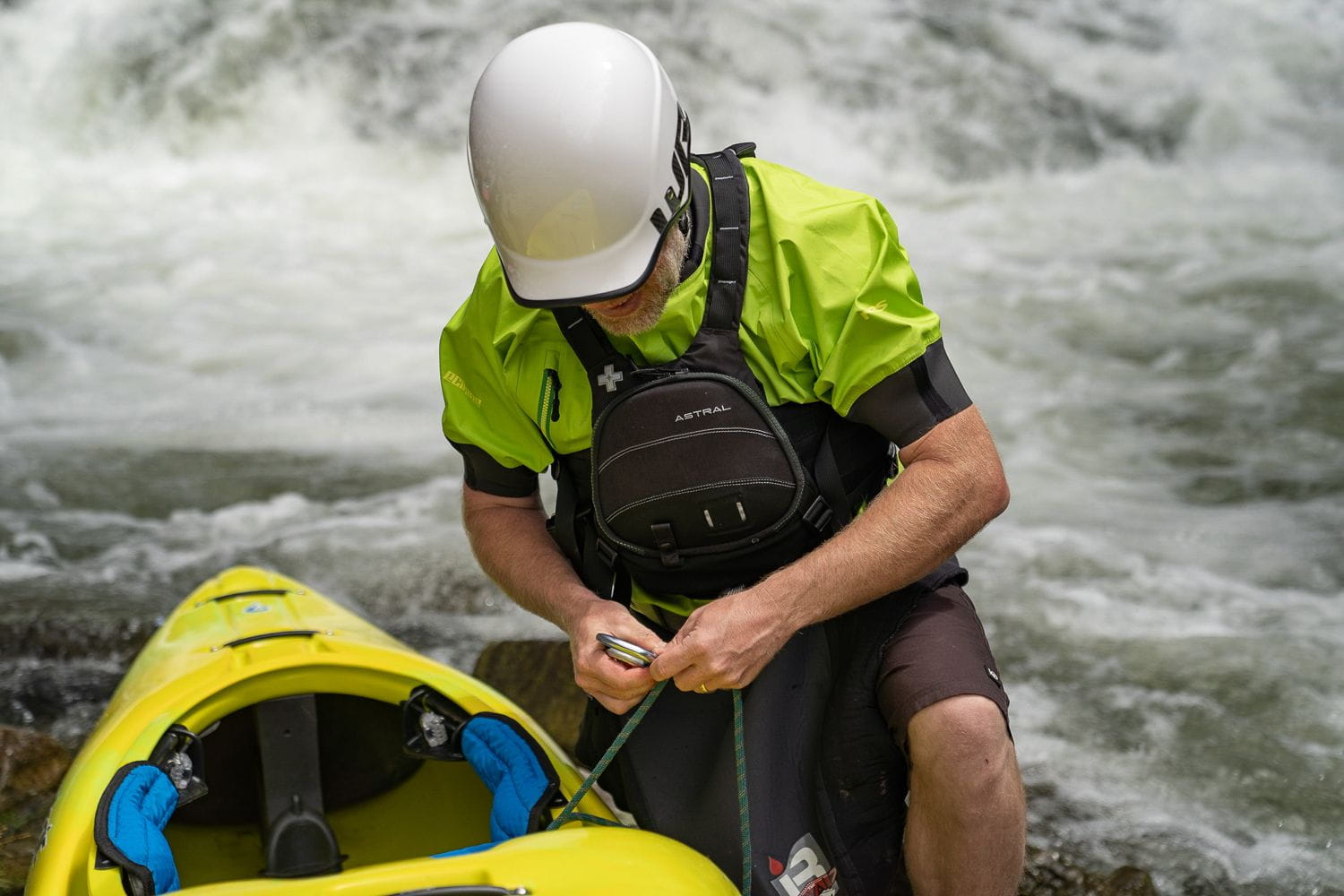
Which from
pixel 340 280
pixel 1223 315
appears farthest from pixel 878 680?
pixel 340 280

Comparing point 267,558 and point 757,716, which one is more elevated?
point 757,716

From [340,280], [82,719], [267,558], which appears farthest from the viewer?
[340,280]

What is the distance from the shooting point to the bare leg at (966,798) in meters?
2.11

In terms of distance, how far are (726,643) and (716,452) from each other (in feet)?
0.99

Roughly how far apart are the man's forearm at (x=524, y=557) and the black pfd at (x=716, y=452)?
0.48 feet

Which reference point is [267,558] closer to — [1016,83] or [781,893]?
[781,893]

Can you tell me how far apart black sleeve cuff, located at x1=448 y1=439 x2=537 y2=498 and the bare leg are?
2.71 ft

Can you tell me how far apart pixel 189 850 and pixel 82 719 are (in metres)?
1.14

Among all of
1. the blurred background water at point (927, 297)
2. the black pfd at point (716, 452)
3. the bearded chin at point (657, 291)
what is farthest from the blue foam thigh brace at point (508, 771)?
the blurred background water at point (927, 297)

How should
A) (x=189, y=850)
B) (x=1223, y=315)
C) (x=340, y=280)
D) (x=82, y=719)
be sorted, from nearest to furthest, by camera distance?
(x=189, y=850) → (x=82, y=719) → (x=1223, y=315) → (x=340, y=280)

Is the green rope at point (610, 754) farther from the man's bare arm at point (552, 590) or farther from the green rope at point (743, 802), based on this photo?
the green rope at point (743, 802)

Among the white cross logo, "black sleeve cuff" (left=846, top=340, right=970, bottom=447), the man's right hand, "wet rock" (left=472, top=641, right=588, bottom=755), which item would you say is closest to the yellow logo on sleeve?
the white cross logo

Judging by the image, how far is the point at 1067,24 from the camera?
10375 mm

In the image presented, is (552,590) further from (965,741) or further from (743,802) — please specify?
(965,741)
